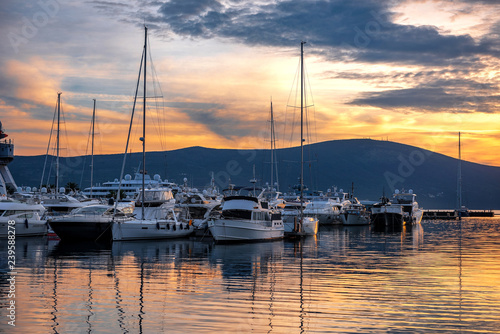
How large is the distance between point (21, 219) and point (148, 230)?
37.9ft

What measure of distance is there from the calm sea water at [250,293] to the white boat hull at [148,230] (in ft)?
26.8

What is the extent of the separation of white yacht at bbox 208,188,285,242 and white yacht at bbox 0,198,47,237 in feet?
52.3

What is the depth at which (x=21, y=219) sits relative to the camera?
49.5 meters

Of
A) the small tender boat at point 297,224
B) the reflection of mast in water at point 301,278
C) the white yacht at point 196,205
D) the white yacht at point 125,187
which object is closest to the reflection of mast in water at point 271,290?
the reflection of mast in water at point 301,278

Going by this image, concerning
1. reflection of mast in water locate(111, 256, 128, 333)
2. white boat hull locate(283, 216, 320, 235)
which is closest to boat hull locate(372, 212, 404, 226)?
white boat hull locate(283, 216, 320, 235)

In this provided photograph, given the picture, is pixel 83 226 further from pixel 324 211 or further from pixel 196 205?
pixel 324 211

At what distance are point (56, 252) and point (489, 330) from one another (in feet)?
90.9

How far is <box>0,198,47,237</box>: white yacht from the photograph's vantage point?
157 ft

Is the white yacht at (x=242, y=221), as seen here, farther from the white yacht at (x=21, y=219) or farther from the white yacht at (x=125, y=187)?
the white yacht at (x=125, y=187)

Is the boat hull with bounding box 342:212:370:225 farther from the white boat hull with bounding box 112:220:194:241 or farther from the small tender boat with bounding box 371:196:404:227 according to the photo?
the white boat hull with bounding box 112:220:194:241

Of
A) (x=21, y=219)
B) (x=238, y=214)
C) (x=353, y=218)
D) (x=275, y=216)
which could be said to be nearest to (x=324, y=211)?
(x=353, y=218)

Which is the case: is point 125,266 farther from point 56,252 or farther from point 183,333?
point 183,333

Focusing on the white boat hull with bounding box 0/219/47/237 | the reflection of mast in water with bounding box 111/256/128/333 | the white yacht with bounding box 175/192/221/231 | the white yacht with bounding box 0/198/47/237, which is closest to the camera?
the reflection of mast in water with bounding box 111/256/128/333

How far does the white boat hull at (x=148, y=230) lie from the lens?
146 ft
